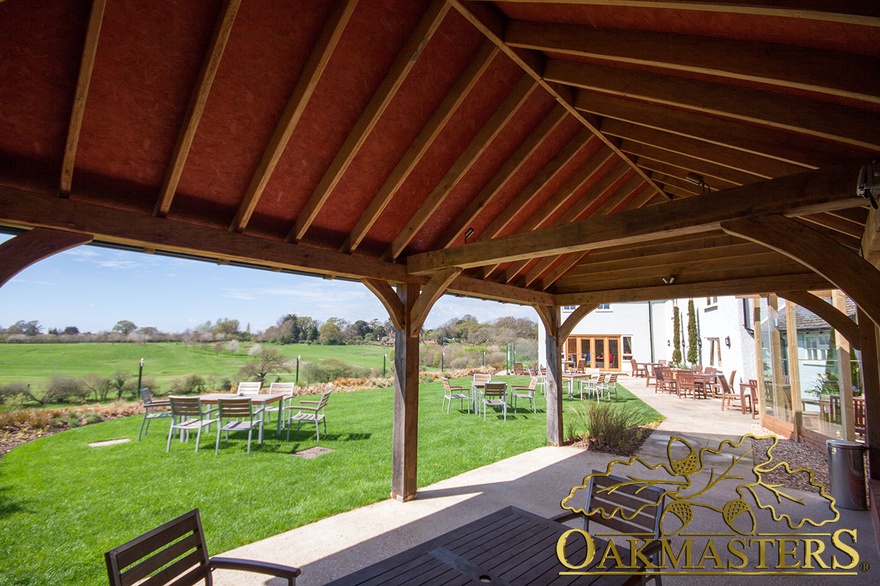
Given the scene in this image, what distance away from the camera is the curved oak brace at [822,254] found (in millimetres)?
2334

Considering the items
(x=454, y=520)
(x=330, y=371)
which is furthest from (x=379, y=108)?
(x=330, y=371)

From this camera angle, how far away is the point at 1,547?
12.4 ft

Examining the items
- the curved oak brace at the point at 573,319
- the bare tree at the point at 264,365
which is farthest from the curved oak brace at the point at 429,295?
the bare tree at the point at 264,365

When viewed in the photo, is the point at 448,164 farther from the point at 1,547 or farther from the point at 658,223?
the point at 1,547

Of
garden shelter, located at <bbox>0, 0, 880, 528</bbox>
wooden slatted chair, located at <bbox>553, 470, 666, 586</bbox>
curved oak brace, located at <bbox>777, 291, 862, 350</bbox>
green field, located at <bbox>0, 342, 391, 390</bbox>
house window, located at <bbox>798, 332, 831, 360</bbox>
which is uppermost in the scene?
garden shelter, located at <bbox>0, 0, 880, 528</bbox>

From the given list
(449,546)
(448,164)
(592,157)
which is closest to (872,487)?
(592,157)

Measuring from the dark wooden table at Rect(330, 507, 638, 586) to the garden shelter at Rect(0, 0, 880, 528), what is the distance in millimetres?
2133

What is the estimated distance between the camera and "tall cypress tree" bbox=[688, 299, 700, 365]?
18.6 meters

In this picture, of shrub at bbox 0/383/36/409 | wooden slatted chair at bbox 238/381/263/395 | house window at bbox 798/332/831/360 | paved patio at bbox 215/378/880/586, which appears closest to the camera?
paved patio at bbox 215/378/880/586

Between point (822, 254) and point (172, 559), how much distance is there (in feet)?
13.0

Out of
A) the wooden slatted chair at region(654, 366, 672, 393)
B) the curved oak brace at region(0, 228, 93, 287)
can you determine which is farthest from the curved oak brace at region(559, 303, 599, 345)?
the wooden slatted chair at region(654, 366, 672, 393)

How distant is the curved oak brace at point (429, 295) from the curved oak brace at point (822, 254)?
9.48 feet

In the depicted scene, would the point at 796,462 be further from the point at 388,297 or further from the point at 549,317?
the point at 388,297

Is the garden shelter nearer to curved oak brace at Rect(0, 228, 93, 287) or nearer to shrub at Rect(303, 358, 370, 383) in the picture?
curved oak brace at Rect(0, 228, 93, 287)
